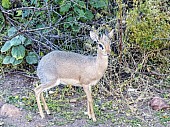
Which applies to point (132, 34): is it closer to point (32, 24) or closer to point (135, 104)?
point (135, 104)

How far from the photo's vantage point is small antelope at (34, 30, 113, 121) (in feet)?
17.3

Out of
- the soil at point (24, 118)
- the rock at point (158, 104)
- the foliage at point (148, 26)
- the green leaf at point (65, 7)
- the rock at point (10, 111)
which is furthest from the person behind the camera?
the green leaf at point (65, 7)

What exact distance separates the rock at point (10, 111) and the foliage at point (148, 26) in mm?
2138

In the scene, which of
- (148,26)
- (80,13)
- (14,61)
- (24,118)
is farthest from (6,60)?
(148,26)

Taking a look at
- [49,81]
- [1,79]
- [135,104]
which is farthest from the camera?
[1,79]

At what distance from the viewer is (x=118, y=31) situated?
6.34 metres

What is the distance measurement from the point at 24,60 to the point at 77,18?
1.16 metres

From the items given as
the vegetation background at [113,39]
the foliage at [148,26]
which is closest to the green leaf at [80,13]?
the vegetation background at [113,39]

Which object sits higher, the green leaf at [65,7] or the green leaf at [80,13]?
the green leaf at [65,7]

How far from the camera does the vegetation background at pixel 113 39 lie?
6.24 m

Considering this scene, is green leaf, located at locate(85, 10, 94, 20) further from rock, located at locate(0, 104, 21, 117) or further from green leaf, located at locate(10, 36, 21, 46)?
rock, located at locate(0, 104, 21, 117)

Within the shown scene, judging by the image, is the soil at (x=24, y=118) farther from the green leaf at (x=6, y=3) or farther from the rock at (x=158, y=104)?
the green leaf at (x=6, y=3)

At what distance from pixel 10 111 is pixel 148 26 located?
8.34 feet

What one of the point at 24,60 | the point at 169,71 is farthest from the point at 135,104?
the point at 24,60
